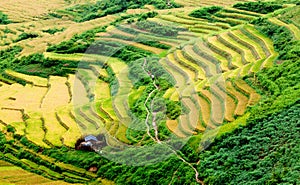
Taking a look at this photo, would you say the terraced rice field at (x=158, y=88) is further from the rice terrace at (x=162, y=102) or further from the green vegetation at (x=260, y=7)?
the green vegetation at (x=260, y=7)

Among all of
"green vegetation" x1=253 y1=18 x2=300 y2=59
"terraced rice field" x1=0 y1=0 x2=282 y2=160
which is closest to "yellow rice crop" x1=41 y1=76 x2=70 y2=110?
"terraced rice field" x1=0 y1=0 x2=282 y2=160

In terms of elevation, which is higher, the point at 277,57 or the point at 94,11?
the point at 277,57

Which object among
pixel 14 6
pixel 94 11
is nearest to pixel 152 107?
pixel 94 11

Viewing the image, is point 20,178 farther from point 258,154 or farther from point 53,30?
point 53,30

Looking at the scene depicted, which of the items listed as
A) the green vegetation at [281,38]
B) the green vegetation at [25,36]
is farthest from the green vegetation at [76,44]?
the green vegetation at [281,38]

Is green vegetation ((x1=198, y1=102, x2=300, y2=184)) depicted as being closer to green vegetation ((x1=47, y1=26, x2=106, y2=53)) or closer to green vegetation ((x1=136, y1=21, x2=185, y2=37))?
green vegetation ((x1=136, y1=21, x2=185, y2=37))

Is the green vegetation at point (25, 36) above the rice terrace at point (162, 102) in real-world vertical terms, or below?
below

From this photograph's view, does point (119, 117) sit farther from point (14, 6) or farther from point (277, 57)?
point (14, 6)

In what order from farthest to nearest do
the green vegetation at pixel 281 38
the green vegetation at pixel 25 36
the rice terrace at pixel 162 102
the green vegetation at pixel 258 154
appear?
the green vegetation at pixel 25 36, the green vegetation at pixel 281 38, the rice terrace at pixel 162 102, the green vegetation at pixel 258 154

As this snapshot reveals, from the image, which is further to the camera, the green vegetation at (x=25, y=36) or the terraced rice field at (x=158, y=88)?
the green vegetation at (x=25, y=36)
